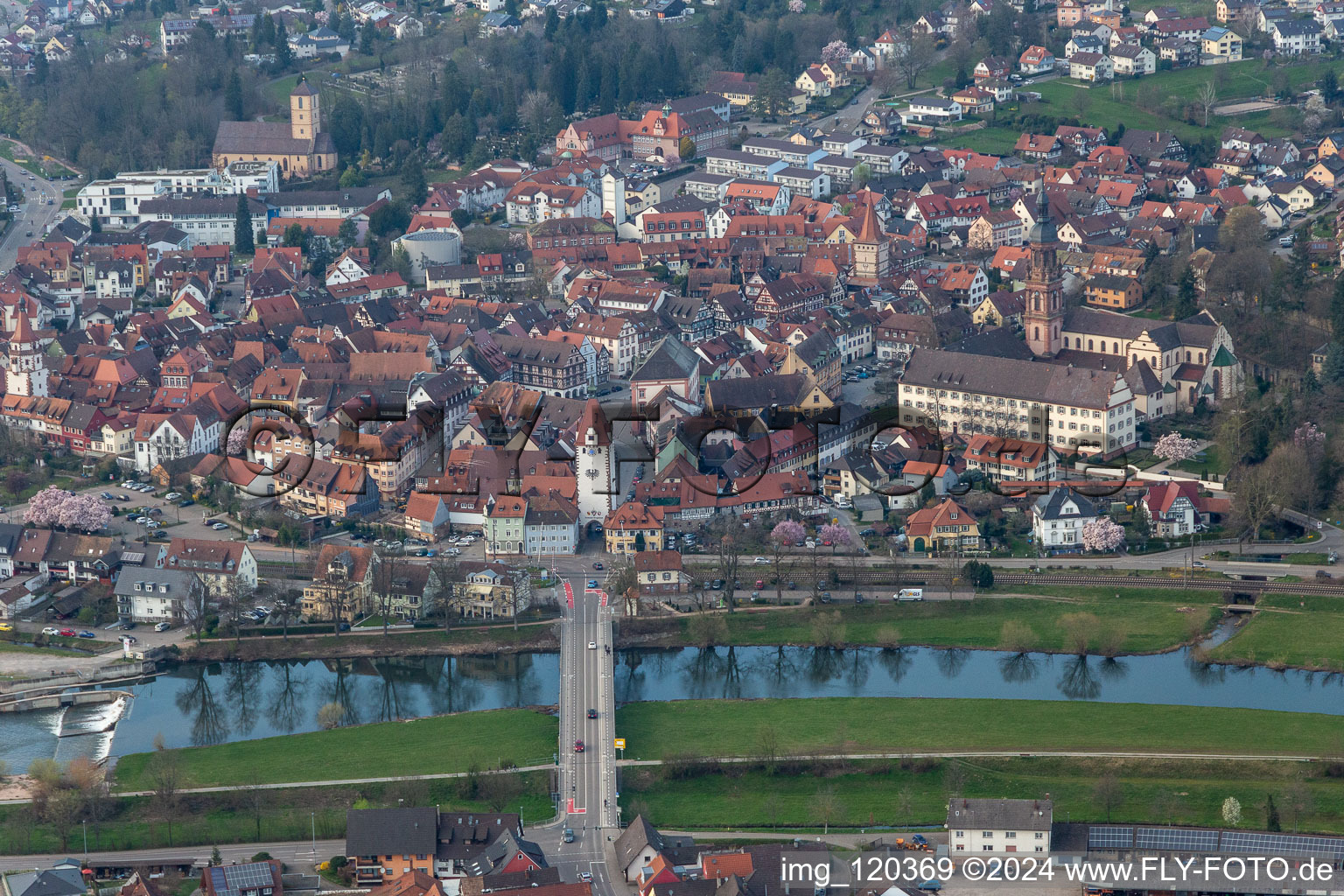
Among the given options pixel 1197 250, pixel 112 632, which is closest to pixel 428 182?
pixel 1197 250

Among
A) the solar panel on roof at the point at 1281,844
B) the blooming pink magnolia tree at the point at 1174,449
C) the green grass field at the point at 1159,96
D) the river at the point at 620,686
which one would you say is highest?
the green grass field at the point at 1159,96

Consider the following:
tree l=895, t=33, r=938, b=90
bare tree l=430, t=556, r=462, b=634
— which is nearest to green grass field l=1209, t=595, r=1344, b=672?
bare tree l=430, t=556, r=462, b=634

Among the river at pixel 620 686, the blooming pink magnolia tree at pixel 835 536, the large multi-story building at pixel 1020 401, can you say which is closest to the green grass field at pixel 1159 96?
the large multi-story building at pixel 1020 401

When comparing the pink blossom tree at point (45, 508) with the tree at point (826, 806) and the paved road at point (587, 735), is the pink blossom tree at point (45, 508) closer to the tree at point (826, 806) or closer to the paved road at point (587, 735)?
the paved road at point (587, 735)

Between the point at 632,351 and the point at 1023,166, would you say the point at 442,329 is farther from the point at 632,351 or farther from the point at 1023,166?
the point at 1023,166

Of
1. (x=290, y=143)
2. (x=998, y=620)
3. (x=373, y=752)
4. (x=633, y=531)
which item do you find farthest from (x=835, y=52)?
(x=373, y=752)

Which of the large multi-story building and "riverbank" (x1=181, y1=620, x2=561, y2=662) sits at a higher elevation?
the large multi-story building

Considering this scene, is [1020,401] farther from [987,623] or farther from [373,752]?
[373,752]

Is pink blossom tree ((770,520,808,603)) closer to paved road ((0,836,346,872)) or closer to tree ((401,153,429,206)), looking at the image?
paved road ((0,836,346,872))
